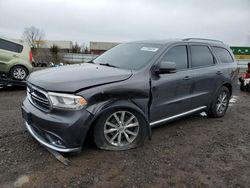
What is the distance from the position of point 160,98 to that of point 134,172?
138 centimetres

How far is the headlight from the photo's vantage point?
341cm

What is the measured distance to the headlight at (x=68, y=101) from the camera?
3406 millimetres

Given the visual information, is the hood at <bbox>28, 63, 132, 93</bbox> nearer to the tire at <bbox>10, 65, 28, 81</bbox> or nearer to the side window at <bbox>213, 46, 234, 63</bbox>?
the side window at <bbox>213, 46, 234, 63</bbox>

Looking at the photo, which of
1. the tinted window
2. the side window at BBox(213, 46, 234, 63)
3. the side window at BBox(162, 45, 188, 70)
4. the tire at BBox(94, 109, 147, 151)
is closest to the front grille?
the tire at BBox(94, 109, 147, 151)

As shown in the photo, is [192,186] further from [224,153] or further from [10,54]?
[10,54]

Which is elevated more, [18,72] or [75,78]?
[75,78]

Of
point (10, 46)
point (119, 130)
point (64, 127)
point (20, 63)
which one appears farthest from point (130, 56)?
point (10, 46)

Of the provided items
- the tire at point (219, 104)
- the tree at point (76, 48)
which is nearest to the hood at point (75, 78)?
the tire at point (219, 104)

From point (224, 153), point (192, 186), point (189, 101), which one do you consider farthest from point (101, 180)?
point (189, 101)

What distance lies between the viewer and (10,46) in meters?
9.31

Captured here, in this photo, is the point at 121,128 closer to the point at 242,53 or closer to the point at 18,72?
the point at 18,72

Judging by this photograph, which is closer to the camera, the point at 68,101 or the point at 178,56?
the point at 68,101

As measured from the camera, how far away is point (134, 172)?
3.40 m

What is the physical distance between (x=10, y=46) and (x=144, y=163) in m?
7.52
